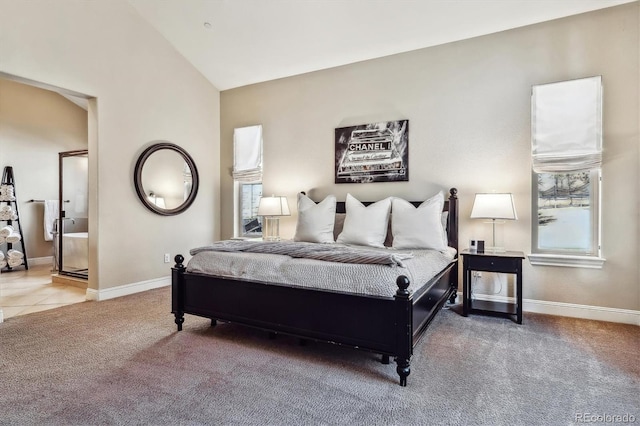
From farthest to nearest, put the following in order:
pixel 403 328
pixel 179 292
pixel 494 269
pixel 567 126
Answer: pixel 567 126 → pixel 494 269 → pixel 179 292 → pixel 403 328

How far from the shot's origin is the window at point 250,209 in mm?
5379

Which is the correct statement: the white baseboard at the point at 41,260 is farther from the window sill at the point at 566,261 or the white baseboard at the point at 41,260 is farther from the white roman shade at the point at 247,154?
the window sill at the point at 566,261

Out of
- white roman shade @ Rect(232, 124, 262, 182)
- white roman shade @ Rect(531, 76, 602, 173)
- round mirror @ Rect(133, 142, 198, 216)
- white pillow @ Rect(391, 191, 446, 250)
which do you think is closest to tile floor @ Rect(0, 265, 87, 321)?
round mirror @ Rect(133, 142, 198, 216)

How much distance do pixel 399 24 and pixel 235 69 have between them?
2404 mm

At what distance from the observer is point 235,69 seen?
16.3 feet

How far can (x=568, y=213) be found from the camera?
11.4ft

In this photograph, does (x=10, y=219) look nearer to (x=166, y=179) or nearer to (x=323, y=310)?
(x=166, y=179)

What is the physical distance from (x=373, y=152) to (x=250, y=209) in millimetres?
2207

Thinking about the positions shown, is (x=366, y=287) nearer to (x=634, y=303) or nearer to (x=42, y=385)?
(x=42, y=385)

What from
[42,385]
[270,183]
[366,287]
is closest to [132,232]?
[270,183]

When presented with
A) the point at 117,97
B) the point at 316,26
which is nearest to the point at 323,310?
the point at 316,26

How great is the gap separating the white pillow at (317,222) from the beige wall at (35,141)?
5.08m

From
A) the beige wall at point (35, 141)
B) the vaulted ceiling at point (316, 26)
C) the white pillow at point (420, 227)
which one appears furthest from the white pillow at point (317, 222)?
the beige wall at point (35, 141)

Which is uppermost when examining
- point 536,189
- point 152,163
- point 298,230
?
point 152,163
